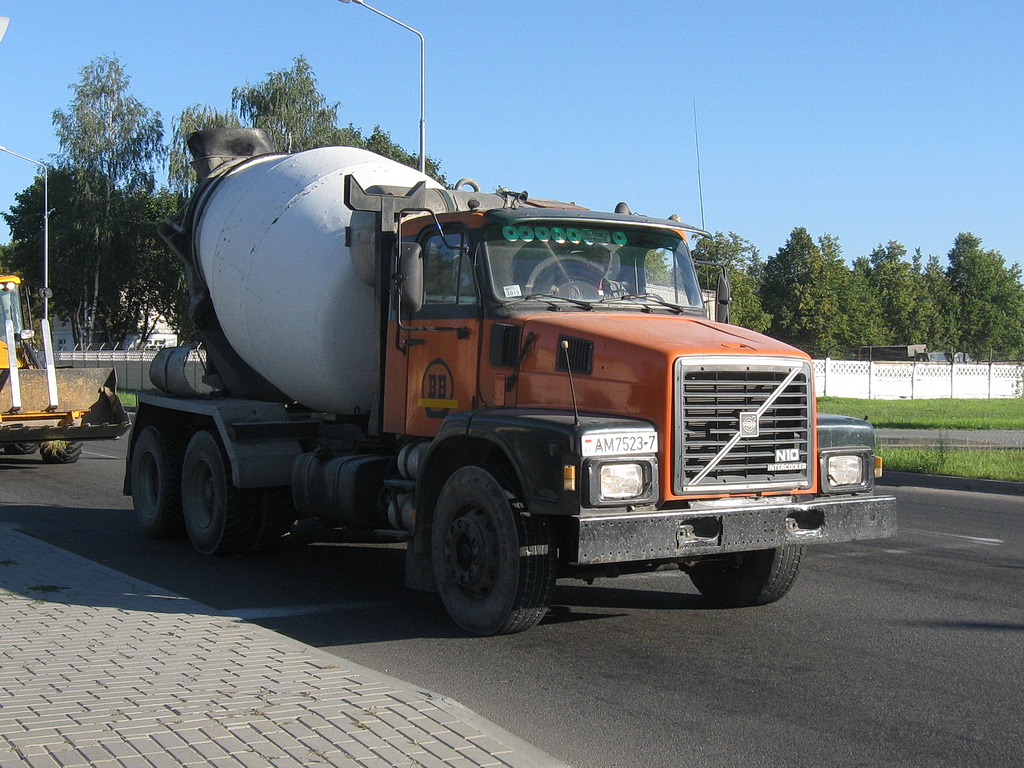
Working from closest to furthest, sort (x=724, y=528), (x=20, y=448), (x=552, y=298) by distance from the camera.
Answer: (x=724, y=528) < (x=552, y=298) < (x=20, y=448)

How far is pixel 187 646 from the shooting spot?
20.9 ft

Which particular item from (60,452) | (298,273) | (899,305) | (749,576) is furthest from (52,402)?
(899,305)

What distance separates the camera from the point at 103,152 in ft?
177

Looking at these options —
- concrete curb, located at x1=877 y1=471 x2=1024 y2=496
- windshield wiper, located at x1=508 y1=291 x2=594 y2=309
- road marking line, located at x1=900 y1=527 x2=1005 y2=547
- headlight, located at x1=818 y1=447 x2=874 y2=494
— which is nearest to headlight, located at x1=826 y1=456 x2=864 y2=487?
headlight, located at x1=818 y1=447 x2=874 y2=494

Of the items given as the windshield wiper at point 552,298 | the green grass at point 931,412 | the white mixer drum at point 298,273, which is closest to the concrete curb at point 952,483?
the green grass at point 931,412

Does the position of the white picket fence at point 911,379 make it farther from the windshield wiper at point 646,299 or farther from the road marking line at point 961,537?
the windshield wiper at point 646,299

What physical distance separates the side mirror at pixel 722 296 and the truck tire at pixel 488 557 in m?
2.75

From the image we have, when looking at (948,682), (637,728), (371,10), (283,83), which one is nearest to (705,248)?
(948,682)

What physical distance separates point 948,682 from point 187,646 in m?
4.12

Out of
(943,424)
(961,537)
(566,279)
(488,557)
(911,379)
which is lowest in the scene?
(961,537)

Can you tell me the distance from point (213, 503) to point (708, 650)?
5.31 meters

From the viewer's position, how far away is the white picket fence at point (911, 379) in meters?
44.3

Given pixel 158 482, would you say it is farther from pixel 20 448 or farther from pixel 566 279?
pixel 20 448

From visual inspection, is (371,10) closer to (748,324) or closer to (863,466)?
(863,466)
